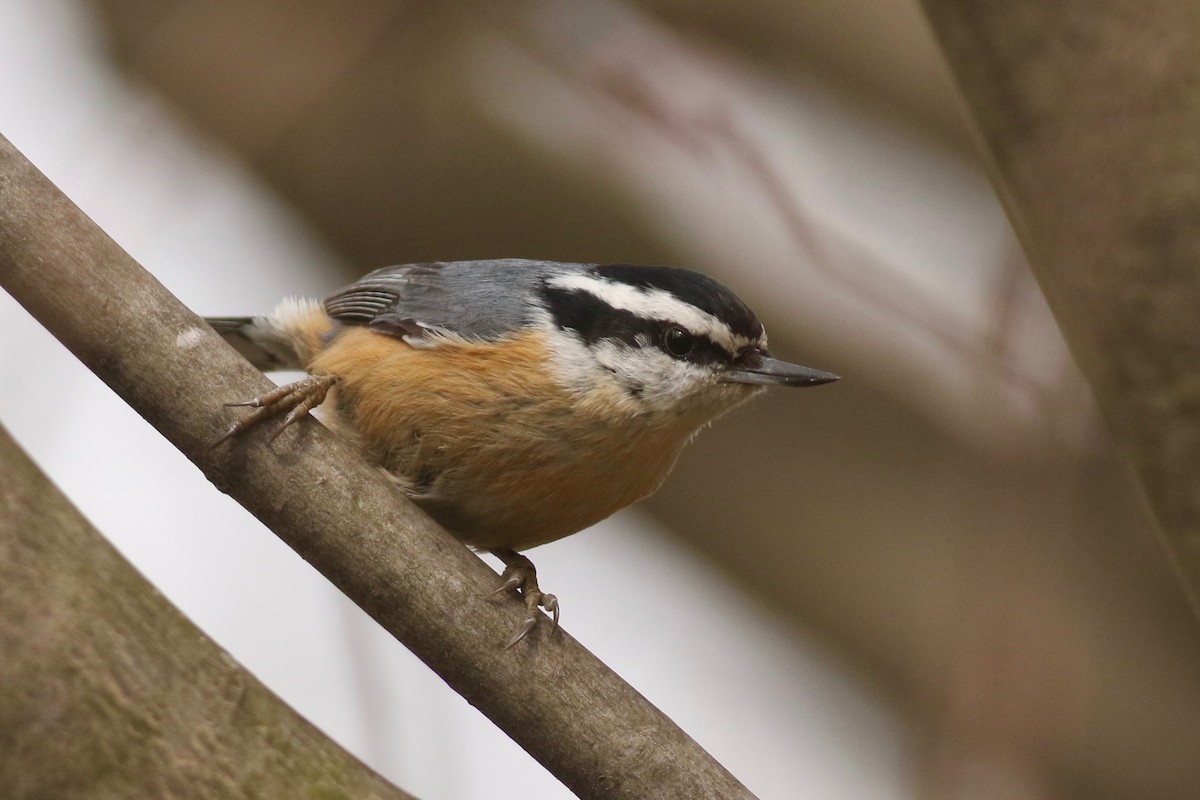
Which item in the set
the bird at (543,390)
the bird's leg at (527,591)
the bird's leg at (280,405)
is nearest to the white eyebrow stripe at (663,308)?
the bird at (543,390)

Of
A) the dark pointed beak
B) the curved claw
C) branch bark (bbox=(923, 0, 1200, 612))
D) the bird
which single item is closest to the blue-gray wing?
the bird

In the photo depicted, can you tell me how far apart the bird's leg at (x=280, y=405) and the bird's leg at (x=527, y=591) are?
1.54 feet

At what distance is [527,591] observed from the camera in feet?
8.11

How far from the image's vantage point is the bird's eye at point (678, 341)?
9.46ft

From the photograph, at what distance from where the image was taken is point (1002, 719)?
7.26ft

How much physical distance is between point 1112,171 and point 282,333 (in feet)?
7.96

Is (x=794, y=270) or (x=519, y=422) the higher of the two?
(x=794, y=270)

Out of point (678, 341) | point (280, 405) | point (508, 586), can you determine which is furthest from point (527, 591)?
point (678, 341)

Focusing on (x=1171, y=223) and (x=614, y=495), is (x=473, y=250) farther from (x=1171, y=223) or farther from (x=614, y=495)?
(x=1171, y=223)

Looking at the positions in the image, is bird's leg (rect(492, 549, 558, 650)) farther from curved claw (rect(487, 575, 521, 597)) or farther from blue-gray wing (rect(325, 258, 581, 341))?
blue-gray wing (rect(325, 258, 581, 341))

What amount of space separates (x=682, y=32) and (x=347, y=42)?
0.95 metres

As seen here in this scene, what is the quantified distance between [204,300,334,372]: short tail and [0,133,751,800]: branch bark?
1294 mm

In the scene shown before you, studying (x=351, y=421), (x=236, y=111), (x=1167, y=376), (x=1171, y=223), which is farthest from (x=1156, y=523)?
(x=236, y=111)

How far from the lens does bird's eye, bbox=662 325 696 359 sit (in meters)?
2.88
